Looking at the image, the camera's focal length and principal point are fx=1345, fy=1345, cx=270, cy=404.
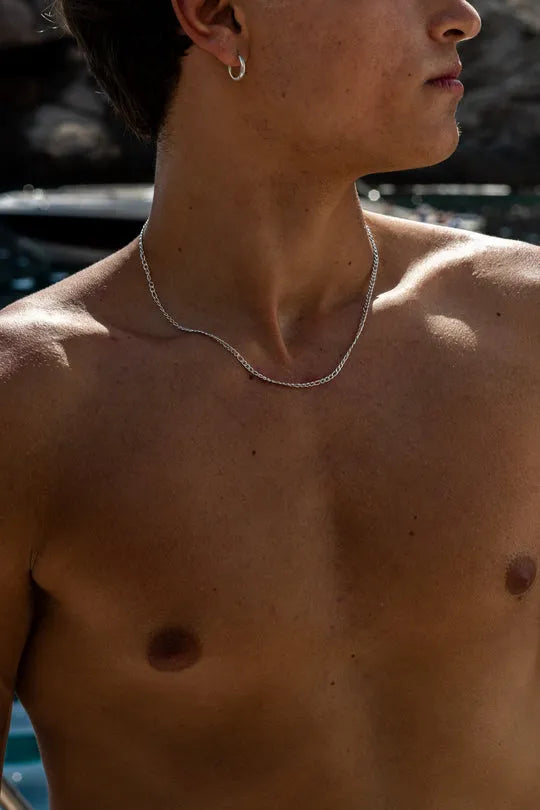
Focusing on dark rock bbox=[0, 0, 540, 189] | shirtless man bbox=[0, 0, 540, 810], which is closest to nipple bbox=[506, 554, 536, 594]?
shirtless man bbox=[0, 0, 540, 810]

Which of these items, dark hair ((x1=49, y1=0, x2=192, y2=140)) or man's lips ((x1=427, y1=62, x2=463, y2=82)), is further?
dark hair ((x1=49, y1=0, x2=192, y2=140))

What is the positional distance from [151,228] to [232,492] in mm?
332

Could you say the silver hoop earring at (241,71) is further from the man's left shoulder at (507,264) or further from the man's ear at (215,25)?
the man's left shoulder at (507,264)

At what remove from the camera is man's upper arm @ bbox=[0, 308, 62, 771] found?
1361 mm

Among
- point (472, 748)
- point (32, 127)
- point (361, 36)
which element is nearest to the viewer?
point (361, 36)

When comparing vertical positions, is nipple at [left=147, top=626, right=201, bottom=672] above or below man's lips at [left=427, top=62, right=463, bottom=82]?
below

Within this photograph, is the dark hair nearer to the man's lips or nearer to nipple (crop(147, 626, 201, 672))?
the man's lips

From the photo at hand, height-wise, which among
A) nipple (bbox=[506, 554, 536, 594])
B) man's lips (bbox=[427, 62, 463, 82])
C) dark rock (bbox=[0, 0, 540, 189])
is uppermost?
man's lips (bbox=[427, 62, 463, 82])

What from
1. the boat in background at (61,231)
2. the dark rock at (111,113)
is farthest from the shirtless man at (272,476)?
the dark rock at (111,113)

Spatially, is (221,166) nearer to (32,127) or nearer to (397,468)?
(397,468)

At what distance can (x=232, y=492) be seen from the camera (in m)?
1.44

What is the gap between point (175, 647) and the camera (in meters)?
1.41

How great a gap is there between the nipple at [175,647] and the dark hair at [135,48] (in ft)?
1.91

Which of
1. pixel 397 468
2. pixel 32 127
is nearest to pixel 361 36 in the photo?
pixel 397 468
